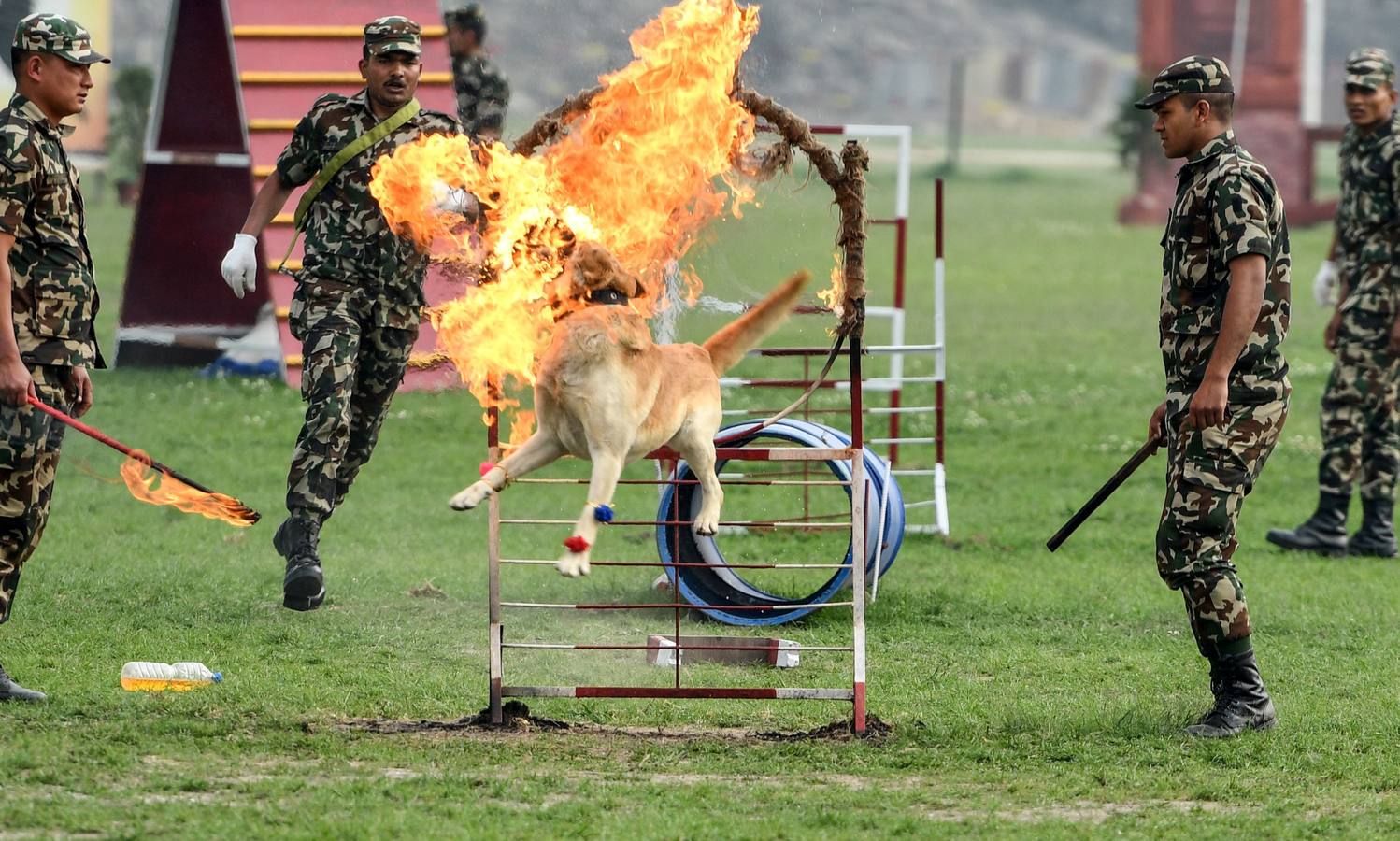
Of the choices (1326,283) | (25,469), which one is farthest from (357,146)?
(1326,283)

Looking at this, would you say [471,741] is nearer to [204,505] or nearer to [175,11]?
[204,505]

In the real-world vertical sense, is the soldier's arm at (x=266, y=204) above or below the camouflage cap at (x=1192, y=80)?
below

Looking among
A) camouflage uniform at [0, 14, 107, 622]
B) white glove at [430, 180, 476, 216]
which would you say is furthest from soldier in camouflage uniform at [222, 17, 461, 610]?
white glove at [430, 180, 476, 216]

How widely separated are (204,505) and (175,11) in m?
9.29

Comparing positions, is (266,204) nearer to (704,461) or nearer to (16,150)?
(16,150)

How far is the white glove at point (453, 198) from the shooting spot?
21.2 ft

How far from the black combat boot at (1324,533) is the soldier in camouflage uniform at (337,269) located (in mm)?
5526

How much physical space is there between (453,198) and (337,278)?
152 cm

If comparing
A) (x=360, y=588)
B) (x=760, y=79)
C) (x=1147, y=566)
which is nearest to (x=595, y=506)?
(x=760, y=79)

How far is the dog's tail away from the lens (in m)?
5.91

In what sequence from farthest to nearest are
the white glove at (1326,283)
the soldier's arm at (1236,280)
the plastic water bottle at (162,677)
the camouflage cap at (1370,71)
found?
the white glove at (1326,283) < the camouflage cap at (1370,71) < the plastic water bottle at (162,677) < the soldier's arm at (1236,280)

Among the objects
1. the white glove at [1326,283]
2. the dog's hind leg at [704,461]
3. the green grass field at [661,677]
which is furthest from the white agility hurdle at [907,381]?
the dog's hind leg at [704,461]

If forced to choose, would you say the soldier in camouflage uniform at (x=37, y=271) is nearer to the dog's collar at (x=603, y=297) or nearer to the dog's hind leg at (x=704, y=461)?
the dog's collar at (x=603, y=297)

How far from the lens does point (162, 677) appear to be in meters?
6.93
